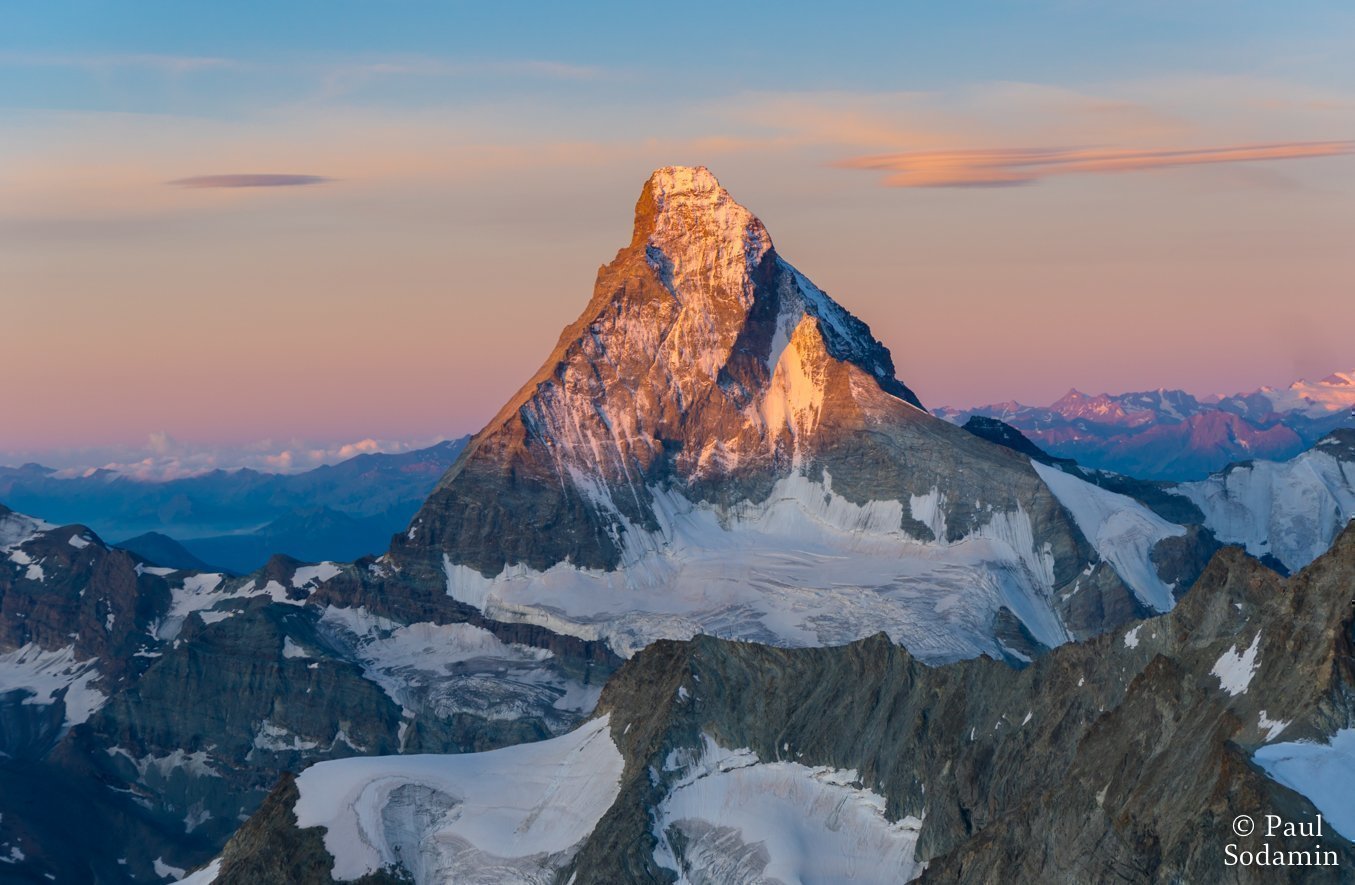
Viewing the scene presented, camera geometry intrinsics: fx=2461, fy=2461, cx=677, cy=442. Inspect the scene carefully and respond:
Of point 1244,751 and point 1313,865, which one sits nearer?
point 1313,865

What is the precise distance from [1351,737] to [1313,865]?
20.1m

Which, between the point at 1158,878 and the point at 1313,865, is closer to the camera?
the point at 1313,865

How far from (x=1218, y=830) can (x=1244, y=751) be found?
8671mm

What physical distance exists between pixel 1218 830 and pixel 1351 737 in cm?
1561

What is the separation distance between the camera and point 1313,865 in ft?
584

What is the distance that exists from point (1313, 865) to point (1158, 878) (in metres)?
19.3

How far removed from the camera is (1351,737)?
19538 centimetres

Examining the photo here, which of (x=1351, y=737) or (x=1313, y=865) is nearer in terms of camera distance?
(x=1313, y=865)

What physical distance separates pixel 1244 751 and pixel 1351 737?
9013 mm

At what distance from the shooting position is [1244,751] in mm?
193875

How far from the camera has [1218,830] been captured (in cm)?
18788
